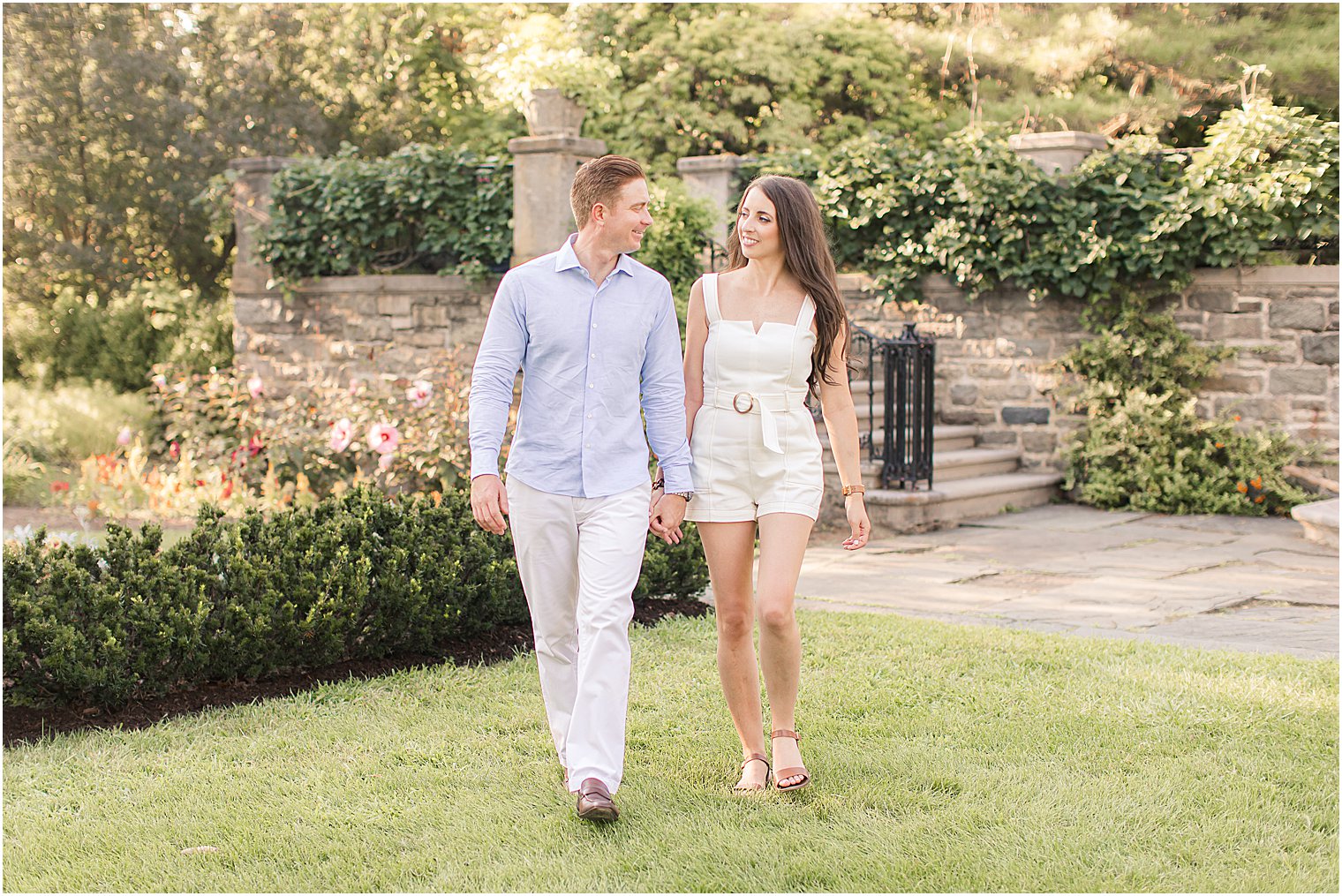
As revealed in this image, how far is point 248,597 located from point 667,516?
6.22 feet

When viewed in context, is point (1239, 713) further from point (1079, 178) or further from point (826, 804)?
point (1079, 178)

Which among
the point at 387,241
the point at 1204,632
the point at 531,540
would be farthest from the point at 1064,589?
the point at 387,241

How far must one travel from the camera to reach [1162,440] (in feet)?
32.0

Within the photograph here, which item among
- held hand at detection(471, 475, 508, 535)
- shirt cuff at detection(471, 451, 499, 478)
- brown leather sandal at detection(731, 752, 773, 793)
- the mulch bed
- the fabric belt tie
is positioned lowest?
the mulch bed

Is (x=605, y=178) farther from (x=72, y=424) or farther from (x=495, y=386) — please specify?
(x=72, y=424)

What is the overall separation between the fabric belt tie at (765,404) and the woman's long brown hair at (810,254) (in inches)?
5.9

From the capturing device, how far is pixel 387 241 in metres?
10.9

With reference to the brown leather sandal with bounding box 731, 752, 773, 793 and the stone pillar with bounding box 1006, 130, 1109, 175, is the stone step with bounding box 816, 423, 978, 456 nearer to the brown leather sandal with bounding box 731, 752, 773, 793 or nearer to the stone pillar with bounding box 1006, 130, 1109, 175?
the stone pillar with bounding box 1006, 130, 1109, 175

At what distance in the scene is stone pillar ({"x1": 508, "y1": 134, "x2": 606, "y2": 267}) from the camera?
9258 mm

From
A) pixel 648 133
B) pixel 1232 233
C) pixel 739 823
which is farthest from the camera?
pixel 648 133

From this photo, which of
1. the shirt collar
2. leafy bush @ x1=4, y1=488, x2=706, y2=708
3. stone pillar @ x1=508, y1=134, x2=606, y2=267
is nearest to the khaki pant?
the shirt collar

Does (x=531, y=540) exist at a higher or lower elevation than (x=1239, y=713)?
higher

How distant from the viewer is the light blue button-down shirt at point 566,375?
3494mm

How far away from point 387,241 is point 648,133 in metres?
4.08
